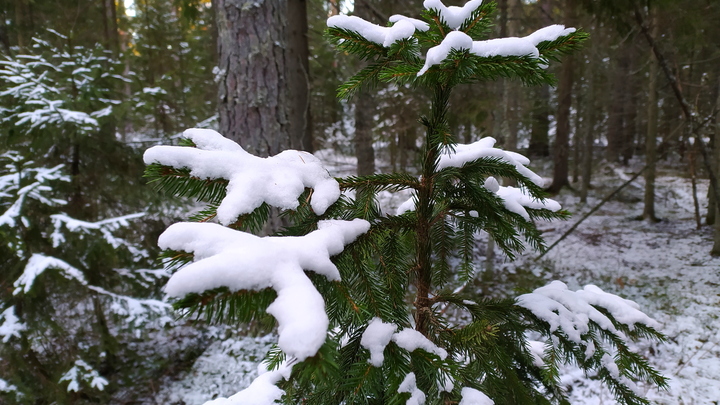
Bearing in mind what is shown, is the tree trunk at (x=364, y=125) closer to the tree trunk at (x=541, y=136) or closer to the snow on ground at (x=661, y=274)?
the snow on ground at (x=661, y=274)

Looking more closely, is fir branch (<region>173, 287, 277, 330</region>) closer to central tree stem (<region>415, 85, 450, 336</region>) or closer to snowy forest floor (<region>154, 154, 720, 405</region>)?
central tree stem (<region>415, 85, 450, 336</region>)

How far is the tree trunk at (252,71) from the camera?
144 inches

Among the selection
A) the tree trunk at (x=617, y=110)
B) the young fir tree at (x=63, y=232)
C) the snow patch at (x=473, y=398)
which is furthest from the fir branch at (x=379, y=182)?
the tree trunk at (x=617, y=110)

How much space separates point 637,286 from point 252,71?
7.63m

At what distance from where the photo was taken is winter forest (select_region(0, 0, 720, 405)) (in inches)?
33.7

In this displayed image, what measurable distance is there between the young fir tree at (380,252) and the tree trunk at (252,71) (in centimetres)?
286

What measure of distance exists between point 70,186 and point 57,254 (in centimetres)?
92

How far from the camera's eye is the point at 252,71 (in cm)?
371

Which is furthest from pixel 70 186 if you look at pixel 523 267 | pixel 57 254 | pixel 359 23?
pixel 523 267

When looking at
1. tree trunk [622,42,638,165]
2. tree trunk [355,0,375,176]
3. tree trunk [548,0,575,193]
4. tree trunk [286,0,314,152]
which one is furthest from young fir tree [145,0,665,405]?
tree trunk [622,42,638,165]

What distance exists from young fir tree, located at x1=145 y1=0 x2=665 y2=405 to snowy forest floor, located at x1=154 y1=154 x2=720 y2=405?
8.12 ft

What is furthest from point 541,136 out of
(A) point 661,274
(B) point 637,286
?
(B) point 637,286

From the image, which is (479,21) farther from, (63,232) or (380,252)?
(63,232)

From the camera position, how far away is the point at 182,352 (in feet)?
17.9
